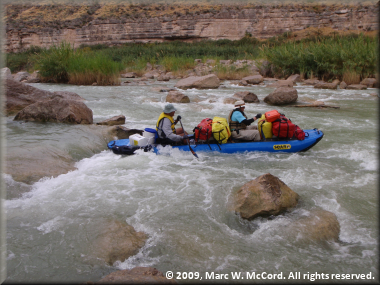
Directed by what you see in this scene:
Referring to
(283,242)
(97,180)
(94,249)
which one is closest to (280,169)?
(283,242)

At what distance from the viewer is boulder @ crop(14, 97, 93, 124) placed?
6.67 m

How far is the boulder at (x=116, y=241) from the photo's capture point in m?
2.71

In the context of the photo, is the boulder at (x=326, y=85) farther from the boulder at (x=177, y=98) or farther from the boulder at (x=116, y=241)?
the boulder at (x=116, y=241)

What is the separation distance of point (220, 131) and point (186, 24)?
3210 cm

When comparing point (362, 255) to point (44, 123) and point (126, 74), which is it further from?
point (126, 74)

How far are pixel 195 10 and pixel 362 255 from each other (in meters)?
38.0

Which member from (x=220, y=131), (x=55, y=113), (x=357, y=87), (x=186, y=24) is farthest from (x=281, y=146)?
(x=186, y=24)

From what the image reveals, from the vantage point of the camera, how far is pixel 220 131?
5238mm

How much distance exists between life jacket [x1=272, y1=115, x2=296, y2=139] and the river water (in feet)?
1.20

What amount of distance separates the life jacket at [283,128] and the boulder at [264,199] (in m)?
1.96

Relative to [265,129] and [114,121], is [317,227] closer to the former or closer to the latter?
[265,129]

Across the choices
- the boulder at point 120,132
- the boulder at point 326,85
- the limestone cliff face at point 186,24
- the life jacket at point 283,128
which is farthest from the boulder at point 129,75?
the limestone cliff face at point 186,24

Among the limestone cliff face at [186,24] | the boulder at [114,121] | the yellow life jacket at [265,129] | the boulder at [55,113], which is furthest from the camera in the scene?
the limestone cliff face at [186,24]

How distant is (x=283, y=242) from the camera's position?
2.94 m
